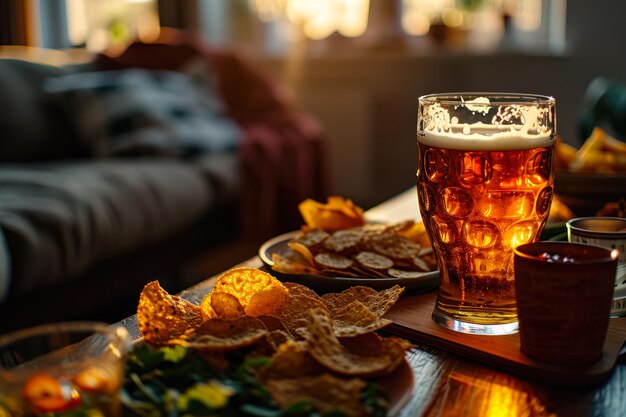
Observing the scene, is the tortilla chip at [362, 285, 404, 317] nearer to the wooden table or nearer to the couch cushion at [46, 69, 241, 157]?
the wooden table

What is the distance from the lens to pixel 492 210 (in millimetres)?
774

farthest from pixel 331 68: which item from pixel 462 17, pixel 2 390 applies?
pixel 2 390

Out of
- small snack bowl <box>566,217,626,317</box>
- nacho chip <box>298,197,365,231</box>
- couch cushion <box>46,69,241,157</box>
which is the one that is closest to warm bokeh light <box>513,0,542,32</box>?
couch cushion <box>46,69,241,157</box>

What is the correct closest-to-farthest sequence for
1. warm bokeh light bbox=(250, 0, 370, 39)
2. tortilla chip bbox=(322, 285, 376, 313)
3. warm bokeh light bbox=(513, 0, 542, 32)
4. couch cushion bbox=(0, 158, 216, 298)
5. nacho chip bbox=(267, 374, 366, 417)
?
nacho chip bbox=(267, 374, 366, 417)
tortilla chip bbox=(322, 285, 376, 313)
couch cushion bbox=(0, 158, 216, 298)
warm bokeh light bbox=(513, 0, 542, 32)
warm bokeh light bbox=(250, 0, 370, 39)

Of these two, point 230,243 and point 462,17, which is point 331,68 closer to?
point 462,17

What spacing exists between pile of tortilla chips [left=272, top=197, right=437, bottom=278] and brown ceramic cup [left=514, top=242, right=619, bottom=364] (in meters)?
0.22

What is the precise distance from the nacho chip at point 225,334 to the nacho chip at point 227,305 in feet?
0.11

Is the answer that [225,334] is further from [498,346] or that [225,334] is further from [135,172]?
[135,172]

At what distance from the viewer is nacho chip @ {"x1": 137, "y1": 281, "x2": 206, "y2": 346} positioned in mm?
693

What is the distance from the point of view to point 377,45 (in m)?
4.29

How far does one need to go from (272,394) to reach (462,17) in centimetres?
392

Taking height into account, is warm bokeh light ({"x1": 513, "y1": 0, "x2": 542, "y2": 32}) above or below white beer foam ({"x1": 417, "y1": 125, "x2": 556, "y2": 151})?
above

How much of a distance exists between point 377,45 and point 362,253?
3549mm

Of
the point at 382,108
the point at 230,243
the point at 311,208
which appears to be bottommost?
the point at 230,243
